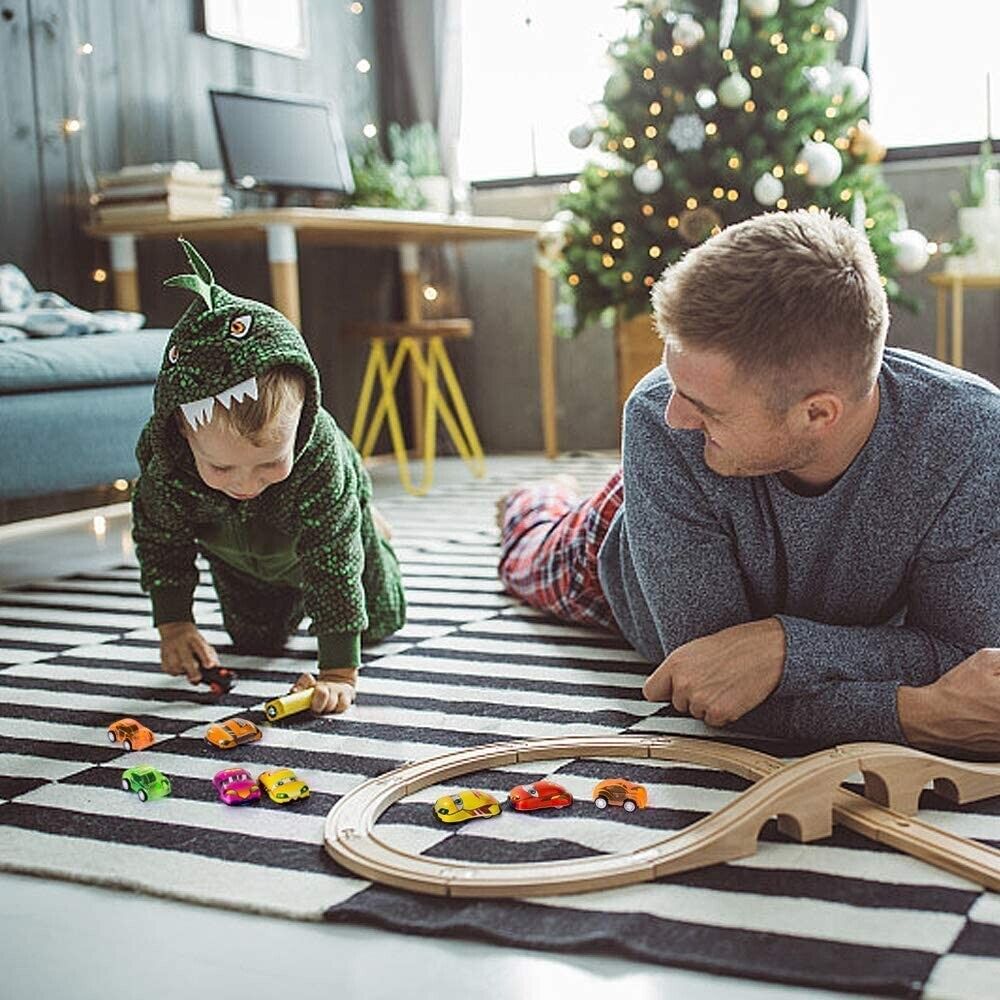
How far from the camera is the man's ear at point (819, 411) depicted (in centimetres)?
139

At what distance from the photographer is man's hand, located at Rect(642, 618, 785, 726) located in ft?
4.97

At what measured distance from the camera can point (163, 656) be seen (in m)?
1.94

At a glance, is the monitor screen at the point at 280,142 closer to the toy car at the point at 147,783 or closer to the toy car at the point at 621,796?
the toy car at the point at 147,783

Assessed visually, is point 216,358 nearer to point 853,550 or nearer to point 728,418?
point 728,418

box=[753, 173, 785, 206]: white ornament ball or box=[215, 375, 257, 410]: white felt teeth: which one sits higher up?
box=[753, 173, 785, 206]: white ornament ball

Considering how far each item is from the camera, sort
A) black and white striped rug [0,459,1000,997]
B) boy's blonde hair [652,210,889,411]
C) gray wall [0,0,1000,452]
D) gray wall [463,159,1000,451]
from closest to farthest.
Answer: black and white striped rug [0,459,1000,997] < boy's blonde hair [652,210,889,411] < gray wall [0,0,1000,452] < gray wall [463,159,1000,451]

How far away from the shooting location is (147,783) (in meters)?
1.47

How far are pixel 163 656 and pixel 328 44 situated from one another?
328 cm

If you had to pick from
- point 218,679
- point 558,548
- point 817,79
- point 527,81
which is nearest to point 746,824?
point 218,679

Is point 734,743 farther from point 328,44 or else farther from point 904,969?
point 328,44

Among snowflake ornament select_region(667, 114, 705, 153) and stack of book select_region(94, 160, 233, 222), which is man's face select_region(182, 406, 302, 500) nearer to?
stack of book select_region(94, 160, 233, 222)

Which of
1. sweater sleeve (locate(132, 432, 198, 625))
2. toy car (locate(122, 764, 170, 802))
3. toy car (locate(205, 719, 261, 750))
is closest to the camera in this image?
toy car (locate(122, 764, 170, 802))

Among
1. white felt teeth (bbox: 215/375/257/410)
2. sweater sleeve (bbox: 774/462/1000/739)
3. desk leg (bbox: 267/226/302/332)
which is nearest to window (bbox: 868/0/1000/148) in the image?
desk leg (bbox: 267/226/302/332)

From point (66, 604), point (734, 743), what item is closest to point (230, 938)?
point (734, 743)
